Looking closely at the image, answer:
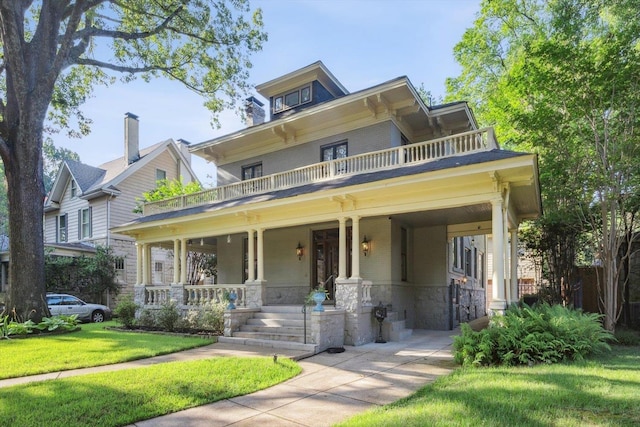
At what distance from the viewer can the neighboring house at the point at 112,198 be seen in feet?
74.2

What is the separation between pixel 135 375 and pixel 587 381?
6709 mm

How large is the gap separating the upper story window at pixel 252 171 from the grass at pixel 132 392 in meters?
10.0

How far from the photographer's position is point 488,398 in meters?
4.73

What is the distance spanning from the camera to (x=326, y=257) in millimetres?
14242

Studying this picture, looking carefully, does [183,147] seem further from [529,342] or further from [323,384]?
[529,342]

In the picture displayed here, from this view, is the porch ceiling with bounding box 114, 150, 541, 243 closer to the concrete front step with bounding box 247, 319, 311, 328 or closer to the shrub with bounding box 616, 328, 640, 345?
the concrete front step with bounding box 247, 319, 311, 328

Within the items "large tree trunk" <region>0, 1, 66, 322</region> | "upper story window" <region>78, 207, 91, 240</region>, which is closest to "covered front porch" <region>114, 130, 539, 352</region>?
"large tree trunk" <region>0, 1, 66, 322</region>

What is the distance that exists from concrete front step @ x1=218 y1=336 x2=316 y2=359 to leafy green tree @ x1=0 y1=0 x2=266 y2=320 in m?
6.55

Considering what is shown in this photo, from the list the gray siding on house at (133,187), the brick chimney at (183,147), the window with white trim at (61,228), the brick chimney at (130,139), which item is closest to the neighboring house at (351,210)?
the gray siding on house at (133,187)

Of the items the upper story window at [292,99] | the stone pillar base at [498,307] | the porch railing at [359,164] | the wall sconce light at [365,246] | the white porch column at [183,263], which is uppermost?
the upper story window at [292,99]

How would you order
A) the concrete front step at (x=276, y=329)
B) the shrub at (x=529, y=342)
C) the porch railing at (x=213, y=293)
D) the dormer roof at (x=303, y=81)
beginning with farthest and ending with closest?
the dormer roof at (x=303, y=81)
the porch railing at (x=213, y=293)
the concrete front step at (x=276, y=329)
the shrub at (x=529, y=342)

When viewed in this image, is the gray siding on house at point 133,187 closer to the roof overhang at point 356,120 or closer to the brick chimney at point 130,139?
the brick chimney at point 130,139

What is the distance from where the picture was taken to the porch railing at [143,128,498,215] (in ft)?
32.4

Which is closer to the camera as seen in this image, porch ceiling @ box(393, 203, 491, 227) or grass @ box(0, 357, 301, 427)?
grass @ box(0, 357, 301, 427)
